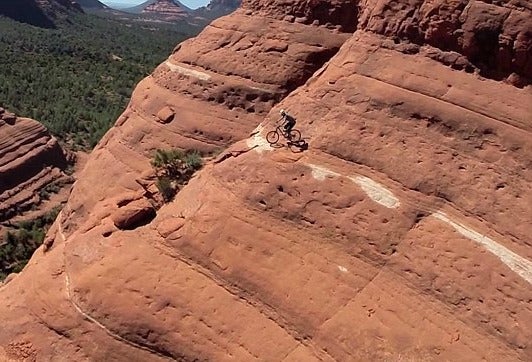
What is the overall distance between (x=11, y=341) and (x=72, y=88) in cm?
7097

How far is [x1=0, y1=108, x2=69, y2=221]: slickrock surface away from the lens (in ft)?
146

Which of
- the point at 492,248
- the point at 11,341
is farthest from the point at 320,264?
the point at 11,341

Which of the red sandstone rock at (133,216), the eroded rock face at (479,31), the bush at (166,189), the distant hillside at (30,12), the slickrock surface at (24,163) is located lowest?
the distant hillside at (30,12)

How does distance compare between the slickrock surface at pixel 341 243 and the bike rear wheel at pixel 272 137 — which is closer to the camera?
the slickrock surface at pixel 341 243

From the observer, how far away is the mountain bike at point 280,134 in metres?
17.4

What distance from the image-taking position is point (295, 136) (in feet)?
57.3

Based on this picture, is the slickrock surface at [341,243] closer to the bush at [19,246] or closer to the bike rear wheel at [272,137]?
the bike rear wheel at [272,137]

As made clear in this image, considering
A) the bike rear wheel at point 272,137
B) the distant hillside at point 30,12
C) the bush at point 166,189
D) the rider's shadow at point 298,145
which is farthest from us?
the distant hillside at point 30,12

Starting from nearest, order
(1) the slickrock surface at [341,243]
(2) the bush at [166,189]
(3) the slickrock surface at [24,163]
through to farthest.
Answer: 1. (1) the slickrock surface at [341,243]
2. (2) the bush at [166,189]
3. (3) the slickrock surface at [24,163]

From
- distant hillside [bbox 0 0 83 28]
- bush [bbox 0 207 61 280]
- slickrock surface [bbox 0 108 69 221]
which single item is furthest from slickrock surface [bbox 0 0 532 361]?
distant hillside [bbox 0 0 83 28]

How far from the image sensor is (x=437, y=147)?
620 inches

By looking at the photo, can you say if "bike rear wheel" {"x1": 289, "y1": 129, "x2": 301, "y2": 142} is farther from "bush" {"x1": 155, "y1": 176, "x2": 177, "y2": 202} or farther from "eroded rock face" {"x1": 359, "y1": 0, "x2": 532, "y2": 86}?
"bush" {"x1": 155, "y1": 176, "x2": 177, "y2": 202}

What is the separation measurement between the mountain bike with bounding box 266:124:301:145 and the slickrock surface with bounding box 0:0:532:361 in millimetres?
329

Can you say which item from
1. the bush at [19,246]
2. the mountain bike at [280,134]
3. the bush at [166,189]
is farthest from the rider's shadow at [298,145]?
the bush at [19,246]
